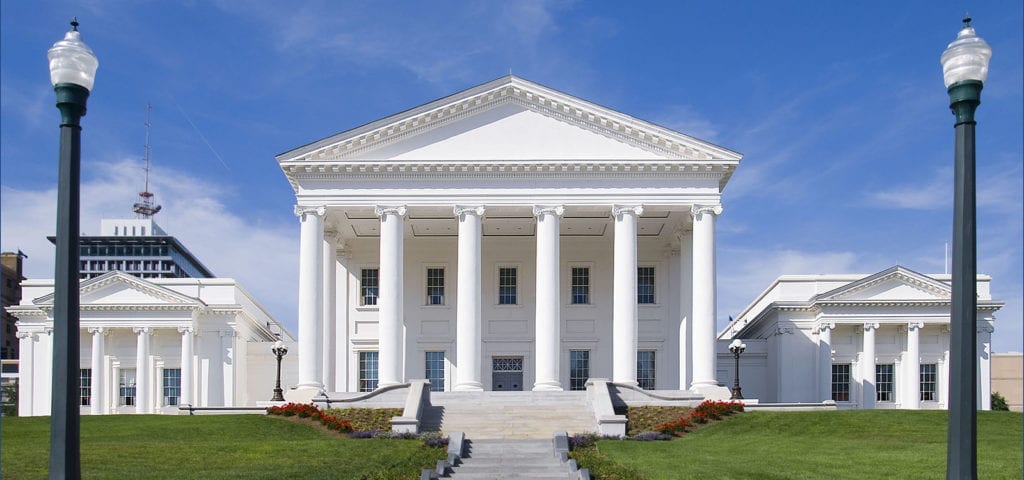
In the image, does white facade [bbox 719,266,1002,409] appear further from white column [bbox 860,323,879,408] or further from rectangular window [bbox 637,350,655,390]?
rectangular window [bbox 637,350,655,390]

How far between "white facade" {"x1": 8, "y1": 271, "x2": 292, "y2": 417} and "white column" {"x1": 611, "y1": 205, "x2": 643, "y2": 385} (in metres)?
22.5

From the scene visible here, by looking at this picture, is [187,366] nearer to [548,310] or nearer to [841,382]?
[548,310]

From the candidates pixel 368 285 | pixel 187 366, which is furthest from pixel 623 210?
pixel 187 366

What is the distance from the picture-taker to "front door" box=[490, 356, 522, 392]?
53.6 meters

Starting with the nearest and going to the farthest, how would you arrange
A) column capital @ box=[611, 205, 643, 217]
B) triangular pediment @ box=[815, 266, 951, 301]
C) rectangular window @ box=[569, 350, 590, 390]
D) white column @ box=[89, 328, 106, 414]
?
1. column capital @ box=[611, 205, 643, 217]
2. rectangular window @ box=[569, 350, 590, 390]
3. triangular pediment @ box=[815, 266, 951, 301]
4. white column @ box=[89, 328, 106, 414]

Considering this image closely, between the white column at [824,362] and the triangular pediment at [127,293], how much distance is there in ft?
109

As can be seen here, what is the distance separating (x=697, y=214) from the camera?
46.3 metres

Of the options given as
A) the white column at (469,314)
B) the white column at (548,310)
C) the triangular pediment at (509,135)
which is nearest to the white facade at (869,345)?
the triangular pediment at (509,135)

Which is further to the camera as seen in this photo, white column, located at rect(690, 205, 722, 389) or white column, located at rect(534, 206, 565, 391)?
white column, located at rect(534, 206, 565, 391)

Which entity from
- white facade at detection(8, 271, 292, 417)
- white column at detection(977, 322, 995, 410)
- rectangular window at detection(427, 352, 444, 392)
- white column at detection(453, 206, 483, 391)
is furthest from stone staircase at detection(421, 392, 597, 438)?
white column at detection(977, 322, 995, 410)

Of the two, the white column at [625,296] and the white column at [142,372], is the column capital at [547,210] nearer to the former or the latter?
the white column at [625,296]

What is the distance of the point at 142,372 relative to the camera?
186ft

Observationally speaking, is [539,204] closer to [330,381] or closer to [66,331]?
[330,381]

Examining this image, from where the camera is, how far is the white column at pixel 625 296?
45.3m
